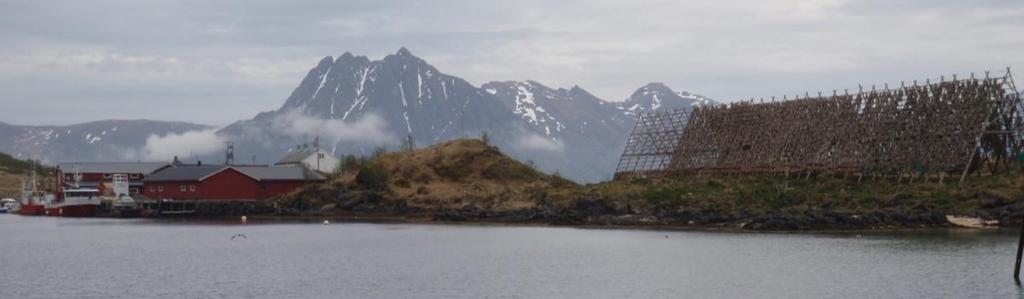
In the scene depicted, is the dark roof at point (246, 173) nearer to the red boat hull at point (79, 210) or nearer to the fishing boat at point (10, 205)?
the red boat hull at point (79, 210)

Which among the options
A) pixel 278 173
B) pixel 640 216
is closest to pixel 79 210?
pixel 278 173

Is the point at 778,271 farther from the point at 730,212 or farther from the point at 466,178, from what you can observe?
the point at 466,178

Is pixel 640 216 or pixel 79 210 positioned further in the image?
pixel 79 210

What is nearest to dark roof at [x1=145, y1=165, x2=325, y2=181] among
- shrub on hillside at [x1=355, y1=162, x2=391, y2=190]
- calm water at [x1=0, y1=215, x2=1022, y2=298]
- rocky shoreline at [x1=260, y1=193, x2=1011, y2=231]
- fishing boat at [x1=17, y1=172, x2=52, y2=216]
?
rocky shoreline at [x1=260, y1=193, x2=1011, y2=231]

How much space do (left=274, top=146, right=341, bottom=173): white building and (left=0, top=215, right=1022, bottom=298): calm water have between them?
77884mm

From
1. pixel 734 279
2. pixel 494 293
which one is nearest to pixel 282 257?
pixel 494 293

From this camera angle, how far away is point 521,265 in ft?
209

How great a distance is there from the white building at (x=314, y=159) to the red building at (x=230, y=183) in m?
27.7

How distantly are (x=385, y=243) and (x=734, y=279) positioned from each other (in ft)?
98.2

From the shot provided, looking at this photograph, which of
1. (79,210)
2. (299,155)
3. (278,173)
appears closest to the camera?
(278,173)

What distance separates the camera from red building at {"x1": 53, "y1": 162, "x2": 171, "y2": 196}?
155375 millimetres

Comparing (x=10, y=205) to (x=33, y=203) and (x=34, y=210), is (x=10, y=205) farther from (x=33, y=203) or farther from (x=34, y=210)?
(x=34, y=210)

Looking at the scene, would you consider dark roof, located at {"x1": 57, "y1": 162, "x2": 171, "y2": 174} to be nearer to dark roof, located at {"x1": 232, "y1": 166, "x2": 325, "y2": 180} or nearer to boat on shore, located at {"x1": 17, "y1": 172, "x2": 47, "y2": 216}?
boat on shore, located at {"x1": 17, "y1": 172, "x2": 47, "y2": 216}

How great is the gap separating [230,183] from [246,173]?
6.34ft
